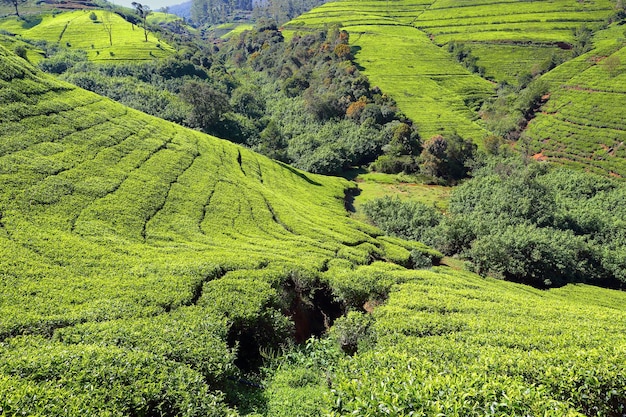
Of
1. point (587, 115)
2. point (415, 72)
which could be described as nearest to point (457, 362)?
point (587, 115)

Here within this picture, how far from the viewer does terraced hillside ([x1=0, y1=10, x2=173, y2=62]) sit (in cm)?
9325

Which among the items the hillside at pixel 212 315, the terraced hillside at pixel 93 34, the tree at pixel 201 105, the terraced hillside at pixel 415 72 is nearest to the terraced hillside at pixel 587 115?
the terraced hillside at pixel 415 72

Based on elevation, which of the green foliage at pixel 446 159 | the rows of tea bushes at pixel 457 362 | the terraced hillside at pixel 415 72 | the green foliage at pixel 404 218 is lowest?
the green foliage at pixel 404 218

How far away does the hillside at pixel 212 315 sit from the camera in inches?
342

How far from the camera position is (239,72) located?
13338cm

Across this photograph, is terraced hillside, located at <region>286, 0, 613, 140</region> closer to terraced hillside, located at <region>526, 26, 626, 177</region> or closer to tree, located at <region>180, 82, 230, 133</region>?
terraced hillside, located at <region>526, 26, 626, 177</region>

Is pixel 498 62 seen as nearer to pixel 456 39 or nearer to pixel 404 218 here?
pixel 456 39

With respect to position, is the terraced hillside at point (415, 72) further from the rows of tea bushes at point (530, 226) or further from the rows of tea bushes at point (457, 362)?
the rows of tea bushes at point (457, 362)

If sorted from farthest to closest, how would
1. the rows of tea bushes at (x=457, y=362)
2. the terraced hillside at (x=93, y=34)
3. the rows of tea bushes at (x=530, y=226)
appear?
1. the terraced hillside at (x=93, y=34)
2. the rows of tea bushes at (x=530, y=226)
3. the rows of tea bushes at (x=457, y=362)

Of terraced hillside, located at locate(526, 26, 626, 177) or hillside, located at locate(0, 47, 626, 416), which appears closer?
hillside, located at locate(0, 47, 626, 416)

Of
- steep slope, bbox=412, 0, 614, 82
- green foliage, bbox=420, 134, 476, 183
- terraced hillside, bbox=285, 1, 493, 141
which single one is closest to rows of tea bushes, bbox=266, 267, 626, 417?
green foliage, bbox=420, 134, 476, 183

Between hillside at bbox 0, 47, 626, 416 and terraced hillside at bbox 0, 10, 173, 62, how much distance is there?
75892mm

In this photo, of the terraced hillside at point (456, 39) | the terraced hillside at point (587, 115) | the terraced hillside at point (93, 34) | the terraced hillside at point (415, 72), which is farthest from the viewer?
the terraced hillside at point (456, 39)

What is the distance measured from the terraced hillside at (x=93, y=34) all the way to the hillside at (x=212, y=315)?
75892 mm
